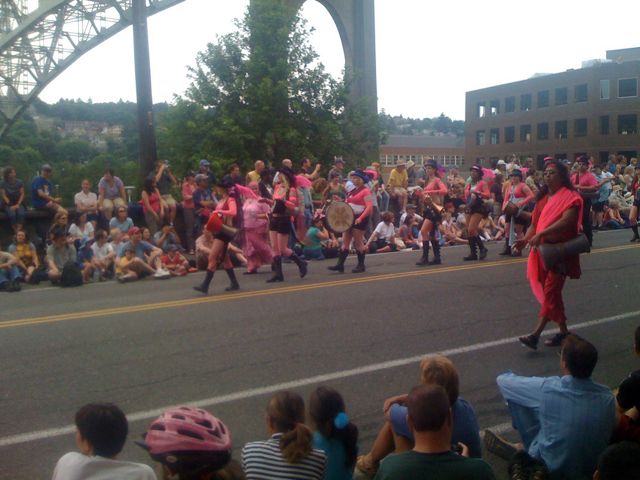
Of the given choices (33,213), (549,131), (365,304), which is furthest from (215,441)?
(549,131)

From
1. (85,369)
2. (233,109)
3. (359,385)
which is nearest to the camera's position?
(359,385)

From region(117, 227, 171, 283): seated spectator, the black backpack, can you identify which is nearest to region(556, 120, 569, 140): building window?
region(117, 227, 171, 283): seated spectator

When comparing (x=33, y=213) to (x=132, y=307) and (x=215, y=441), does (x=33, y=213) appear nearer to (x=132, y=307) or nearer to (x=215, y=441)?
(x=132, y=307)

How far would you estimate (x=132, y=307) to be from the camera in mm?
10945

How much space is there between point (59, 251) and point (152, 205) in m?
3.34

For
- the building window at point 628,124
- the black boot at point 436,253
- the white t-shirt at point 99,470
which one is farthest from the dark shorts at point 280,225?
the building window at point 628,124

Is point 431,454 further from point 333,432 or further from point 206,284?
point 206,284

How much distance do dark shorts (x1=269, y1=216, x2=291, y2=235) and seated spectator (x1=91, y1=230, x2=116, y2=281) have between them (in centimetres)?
362

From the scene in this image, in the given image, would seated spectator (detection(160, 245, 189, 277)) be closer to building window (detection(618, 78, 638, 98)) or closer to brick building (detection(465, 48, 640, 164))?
brick building (detection(465, 48, 640, 164))

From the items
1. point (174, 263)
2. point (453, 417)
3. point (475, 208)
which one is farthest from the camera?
point (174, 263)

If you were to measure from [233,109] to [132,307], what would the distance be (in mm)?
22779

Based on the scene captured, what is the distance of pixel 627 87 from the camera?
7075cm

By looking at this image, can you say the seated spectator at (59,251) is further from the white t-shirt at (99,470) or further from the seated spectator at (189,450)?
the seated spectator at (189,450)

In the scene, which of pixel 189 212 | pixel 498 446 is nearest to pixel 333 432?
pixel 498 446
